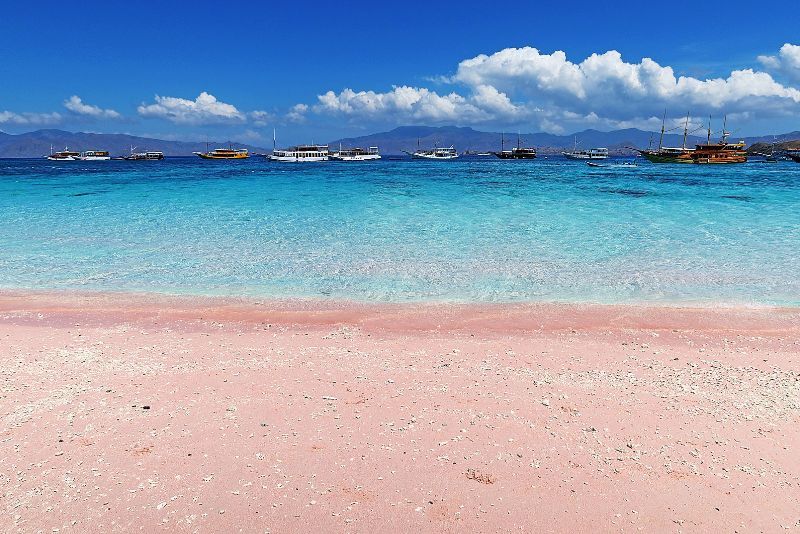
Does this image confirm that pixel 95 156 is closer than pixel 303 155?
No

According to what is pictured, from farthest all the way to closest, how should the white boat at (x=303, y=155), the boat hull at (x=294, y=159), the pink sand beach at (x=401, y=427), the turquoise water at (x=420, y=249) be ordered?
the white boat at (x=303, y=155) → the boat hull at (x=294, y=159) → the turquoise water at (x=420, y=249) → the pink sand beach at (x=401, y=427)

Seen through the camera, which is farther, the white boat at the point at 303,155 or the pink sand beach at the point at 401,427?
the white boat at the point at 303,155

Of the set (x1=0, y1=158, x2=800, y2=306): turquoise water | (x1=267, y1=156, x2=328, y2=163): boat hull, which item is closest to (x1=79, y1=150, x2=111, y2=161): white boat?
(x1=267, y1=156, x2=328, y2=163): boat hull

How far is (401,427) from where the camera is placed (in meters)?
5.05

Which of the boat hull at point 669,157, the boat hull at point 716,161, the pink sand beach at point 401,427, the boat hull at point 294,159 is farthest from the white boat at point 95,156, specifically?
the pink sand beach at point 401,427

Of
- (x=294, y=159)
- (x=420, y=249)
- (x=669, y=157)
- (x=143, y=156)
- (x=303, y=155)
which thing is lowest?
(x=420, y=249)

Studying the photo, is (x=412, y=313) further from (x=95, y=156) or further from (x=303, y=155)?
(x=95, y=156)

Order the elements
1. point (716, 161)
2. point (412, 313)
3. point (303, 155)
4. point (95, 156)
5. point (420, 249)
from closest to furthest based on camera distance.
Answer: point (412, 313)
point (420, 249)
point (716, 161)
point (303, 155)
point (95, 156)

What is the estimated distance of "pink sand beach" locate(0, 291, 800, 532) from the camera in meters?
3.93

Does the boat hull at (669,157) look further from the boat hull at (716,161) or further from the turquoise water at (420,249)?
the turquoise water at (420,249)

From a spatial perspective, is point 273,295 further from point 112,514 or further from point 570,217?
point 570,217

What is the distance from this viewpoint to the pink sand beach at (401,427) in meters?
3.93

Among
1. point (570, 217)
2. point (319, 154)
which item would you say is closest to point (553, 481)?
point (570, 217)

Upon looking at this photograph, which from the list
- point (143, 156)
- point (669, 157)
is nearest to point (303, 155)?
point (143, 156)
